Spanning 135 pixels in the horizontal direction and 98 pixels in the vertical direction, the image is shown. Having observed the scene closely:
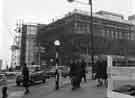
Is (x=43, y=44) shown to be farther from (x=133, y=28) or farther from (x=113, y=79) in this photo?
(x=113, y=79)

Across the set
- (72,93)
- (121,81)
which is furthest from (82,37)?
(121,81)

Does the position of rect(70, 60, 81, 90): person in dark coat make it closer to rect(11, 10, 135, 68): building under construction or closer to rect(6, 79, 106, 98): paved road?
rect(6, 79, 106, 98): paved road

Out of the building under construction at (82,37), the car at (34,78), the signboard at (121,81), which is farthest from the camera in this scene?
the building under construction at (82,37)

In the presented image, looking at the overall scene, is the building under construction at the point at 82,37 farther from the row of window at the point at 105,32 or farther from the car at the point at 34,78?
the car at the point at 34,78

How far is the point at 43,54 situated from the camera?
73.6 metres

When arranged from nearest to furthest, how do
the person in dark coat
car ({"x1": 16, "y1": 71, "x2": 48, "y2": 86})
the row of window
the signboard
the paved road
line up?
the signboard < the paved road < the person in dark coat < car ({"x1": 16, "y1": 71, "x2": 48, "y2": 86}) < the row of window

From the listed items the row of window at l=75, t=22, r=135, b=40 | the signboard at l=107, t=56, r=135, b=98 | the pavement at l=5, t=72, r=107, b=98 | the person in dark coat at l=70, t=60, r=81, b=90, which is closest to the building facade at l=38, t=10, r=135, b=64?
the row of window at l=75, t=22, r=135, b=40

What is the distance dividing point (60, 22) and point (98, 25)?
12943mm

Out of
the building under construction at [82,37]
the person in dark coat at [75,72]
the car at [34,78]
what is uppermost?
the building under construction at [82,37]

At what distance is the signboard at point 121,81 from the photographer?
Answer: 6758 millimetres

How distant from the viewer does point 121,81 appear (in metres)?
7.06

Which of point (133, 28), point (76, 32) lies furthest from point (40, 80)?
point (133, 28)

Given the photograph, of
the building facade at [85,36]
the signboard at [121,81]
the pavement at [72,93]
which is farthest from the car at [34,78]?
the building facade at [85,36]

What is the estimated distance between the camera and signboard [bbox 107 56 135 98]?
6.76 metres
